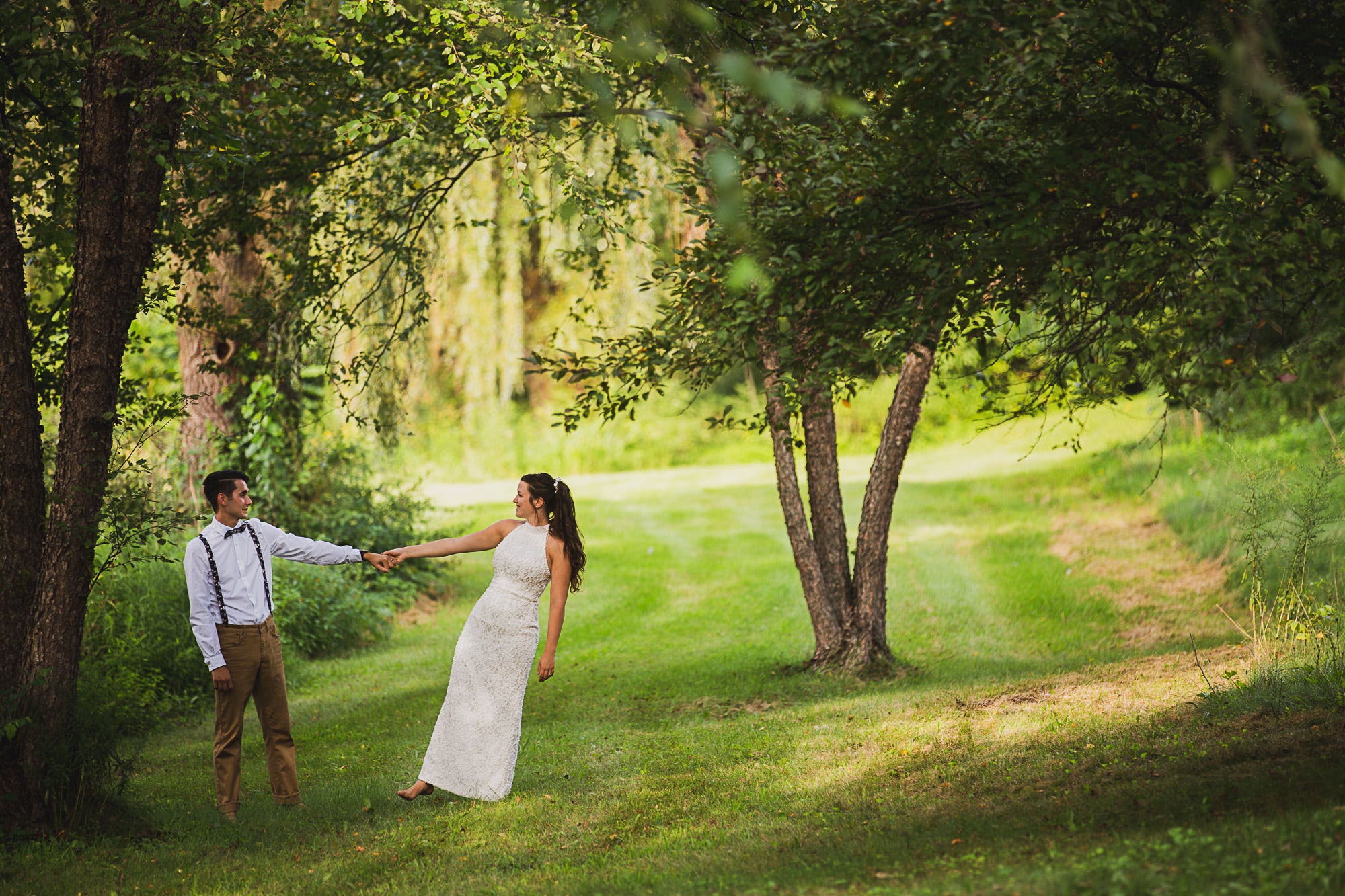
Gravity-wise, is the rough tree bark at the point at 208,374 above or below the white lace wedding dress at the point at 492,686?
above

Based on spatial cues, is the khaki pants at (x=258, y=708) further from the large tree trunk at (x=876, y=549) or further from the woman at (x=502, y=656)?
the large tree trunk at (x=876, y=549)

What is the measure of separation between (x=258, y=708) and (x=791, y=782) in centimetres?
298

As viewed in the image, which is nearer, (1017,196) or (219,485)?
(1017,196)

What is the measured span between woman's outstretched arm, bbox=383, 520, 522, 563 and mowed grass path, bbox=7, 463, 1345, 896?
1429mm

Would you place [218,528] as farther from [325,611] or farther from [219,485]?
[325,611]

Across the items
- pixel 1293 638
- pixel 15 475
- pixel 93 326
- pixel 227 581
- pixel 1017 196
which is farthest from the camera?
pixel 1293 638

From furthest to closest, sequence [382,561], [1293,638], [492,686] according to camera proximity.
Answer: [1293,638]
[382,561]
[492,686]

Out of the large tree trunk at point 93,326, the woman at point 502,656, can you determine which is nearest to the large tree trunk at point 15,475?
the large tree trunk at point 93,326

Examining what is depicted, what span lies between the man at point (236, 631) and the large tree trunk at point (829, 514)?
15.7 ft

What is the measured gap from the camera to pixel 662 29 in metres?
7.45

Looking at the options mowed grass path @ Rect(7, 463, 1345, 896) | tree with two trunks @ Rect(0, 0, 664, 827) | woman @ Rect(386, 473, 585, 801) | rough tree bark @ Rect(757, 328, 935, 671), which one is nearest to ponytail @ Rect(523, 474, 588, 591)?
woman @ Rect(386, 473, 585, 801)

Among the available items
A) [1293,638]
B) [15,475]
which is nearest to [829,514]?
[1293,638]

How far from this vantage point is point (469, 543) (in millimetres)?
6750

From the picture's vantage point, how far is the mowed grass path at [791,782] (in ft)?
15.1
